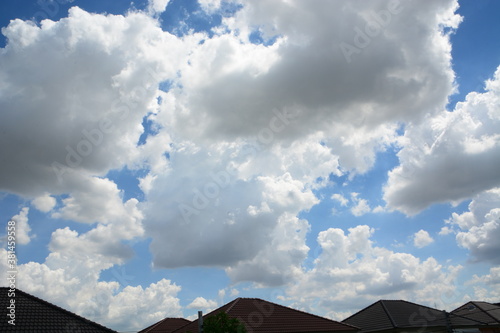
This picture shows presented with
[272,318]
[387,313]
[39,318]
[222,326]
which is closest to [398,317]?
[387,313]

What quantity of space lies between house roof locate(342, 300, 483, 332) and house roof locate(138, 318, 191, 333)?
21.1m

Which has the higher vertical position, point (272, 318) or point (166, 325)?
point (166, 325)

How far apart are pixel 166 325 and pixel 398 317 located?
27.0 m

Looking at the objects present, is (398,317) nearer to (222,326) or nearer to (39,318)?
(222,326)

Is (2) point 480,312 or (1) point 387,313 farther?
(2) point 480,312

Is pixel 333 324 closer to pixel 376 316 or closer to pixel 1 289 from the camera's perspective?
pixel 376 316

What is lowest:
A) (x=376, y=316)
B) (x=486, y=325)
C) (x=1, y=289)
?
(x=486, y=325)

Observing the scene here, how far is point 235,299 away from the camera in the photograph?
3584 centimetres

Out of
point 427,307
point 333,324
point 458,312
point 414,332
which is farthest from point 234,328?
point 458,312

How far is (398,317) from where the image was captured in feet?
135

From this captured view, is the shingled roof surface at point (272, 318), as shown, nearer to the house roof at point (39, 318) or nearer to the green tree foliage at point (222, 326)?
the green tree foliage at point (222, 326)

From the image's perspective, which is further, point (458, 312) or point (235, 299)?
point (458, 312)

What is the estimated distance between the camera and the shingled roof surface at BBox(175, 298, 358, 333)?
102 ft

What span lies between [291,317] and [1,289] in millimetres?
24251
